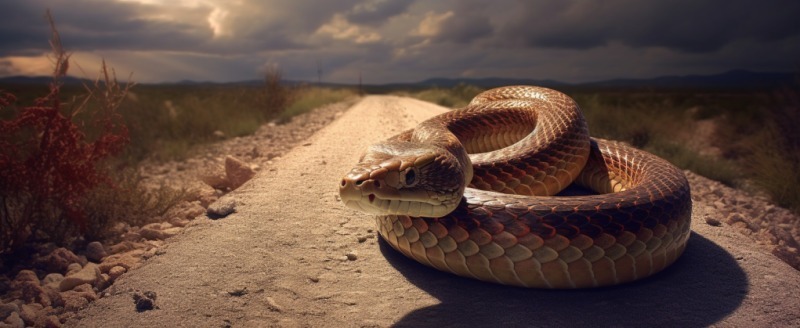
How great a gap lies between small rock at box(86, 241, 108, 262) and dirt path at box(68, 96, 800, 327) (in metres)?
0.82

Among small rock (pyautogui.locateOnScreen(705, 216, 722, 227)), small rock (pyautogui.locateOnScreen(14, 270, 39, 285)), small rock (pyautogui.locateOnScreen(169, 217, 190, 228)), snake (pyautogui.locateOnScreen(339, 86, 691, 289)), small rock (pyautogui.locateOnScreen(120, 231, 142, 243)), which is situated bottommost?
small rock (pyautogui.locateOnScreen(14, 270, 39, 285))

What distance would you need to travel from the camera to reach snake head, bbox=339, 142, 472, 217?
130 inches

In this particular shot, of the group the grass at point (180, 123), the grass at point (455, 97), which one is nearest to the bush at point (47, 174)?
the grass at point (180, 123)

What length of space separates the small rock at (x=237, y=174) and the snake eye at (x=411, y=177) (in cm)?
455

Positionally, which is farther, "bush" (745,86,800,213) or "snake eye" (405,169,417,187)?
"bush" (745,86,800,213)

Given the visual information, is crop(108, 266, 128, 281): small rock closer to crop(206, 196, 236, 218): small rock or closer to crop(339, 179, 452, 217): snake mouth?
crop(206, 196, 236, 218): small rock

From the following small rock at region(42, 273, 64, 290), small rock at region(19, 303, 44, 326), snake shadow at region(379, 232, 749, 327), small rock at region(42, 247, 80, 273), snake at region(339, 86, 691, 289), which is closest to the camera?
snake shadow at region(379, 232, 749, 327)

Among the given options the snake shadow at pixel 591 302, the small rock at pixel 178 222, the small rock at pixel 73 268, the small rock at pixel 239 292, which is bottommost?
the small rock at pixel 73 268

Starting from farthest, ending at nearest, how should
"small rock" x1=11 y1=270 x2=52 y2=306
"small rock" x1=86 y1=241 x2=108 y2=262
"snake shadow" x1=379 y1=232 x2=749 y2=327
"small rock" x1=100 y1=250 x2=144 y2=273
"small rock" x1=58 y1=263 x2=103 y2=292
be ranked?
1. "small rock" x1=86 y1=241 x2=108 y2=262
2. "small rock" x1=100 y1=250 x2=144 y2=273
3. "small rock" x1=58 y1=263 x2=103 y2=292
4. "small rock" x1=11 y1=270 x2=52 y2=306
5. "snake shadow" x1=379 y1=232 x2=749 y2=327

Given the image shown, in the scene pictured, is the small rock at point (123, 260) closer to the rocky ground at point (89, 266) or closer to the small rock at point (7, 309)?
the rocky ground at point (89, 266)

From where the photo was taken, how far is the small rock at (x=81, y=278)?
4062 mm

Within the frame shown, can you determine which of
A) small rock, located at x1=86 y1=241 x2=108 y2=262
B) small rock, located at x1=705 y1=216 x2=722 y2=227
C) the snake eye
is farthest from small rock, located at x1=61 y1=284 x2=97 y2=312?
small rock, located at x1=705 y1=216 x2=722 y2=227

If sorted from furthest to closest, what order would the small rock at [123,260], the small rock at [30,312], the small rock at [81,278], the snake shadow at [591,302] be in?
the small rock at [123,260] < the small rock at [81,278] < the small rock at [30,312] < the snake shadow at [591,302]

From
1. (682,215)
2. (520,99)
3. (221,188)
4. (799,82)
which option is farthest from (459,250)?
(799,82)
